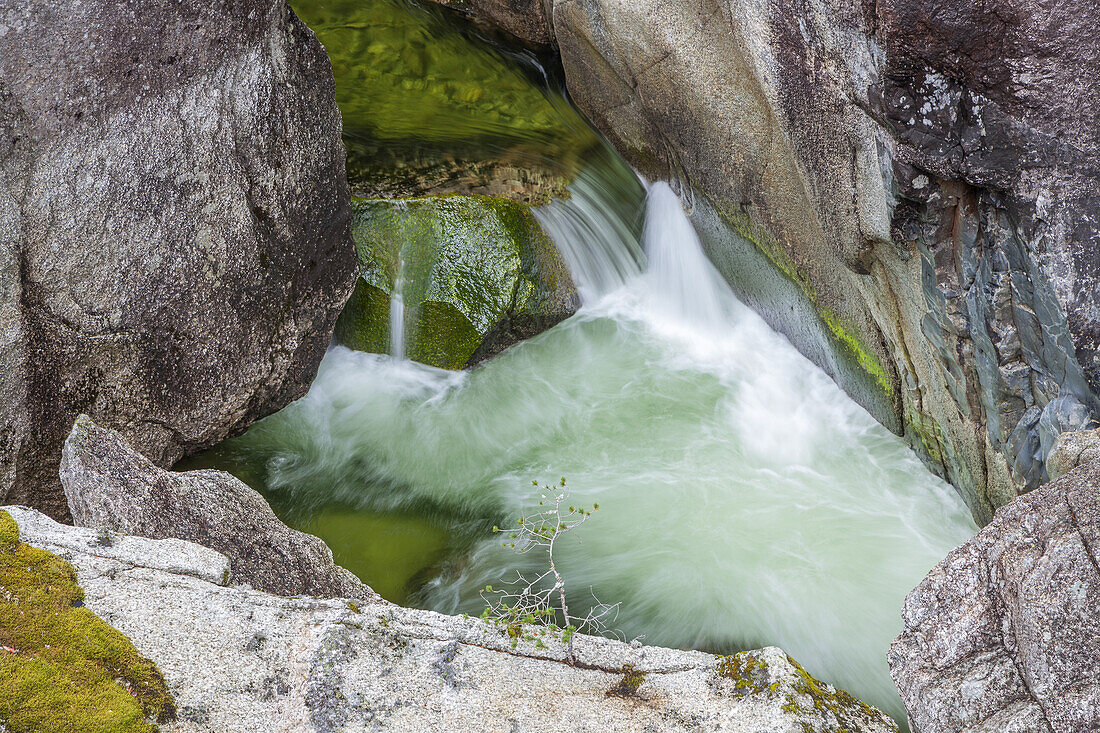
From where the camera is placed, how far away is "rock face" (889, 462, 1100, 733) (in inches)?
99.7

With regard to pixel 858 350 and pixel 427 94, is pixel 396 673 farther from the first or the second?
pixel 427 94

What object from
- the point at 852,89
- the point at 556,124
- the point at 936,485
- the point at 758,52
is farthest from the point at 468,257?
the point at 936,485

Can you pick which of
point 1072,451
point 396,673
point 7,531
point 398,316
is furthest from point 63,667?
point 398,316

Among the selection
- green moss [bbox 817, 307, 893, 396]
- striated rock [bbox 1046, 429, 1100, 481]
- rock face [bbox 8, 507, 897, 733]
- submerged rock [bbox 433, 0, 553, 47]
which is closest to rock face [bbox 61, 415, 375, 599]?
rock face [bbox 8, 507, 897, 733]

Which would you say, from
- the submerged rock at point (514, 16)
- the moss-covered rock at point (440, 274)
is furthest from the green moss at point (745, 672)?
the submerged rock at point (514, 16)

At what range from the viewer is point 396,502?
19.7 ft

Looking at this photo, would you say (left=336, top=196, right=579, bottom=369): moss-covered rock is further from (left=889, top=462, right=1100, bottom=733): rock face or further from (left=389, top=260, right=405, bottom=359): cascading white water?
(left=889, top=462, right=1100, bottom=733): rock face

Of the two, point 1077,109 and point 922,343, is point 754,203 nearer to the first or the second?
point 922,343

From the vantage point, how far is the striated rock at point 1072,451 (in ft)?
11.2

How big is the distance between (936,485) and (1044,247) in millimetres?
2673

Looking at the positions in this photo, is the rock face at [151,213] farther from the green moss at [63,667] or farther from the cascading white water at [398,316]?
the green moss at [63,667]

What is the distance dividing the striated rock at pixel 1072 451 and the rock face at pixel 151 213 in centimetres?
493

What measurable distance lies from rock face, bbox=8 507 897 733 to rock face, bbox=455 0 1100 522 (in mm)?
2321

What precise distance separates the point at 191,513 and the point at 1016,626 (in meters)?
3.68
